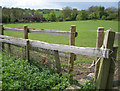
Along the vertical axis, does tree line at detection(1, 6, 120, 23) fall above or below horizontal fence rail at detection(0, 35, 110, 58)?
above

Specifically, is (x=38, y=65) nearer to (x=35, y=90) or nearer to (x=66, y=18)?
(x=35, y=90)

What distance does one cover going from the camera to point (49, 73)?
3.92 metres

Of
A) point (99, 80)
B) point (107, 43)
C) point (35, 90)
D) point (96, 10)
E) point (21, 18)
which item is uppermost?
point (96, 10)

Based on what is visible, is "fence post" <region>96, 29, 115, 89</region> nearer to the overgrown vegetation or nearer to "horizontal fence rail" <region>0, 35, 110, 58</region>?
"horizontal fence rail" <region>0, 35, 110, 58</region>

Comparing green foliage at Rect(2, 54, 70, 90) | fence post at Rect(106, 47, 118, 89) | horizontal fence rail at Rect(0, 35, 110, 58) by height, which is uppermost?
horizontal fence rail at Rect(0, 35, 110, 58)

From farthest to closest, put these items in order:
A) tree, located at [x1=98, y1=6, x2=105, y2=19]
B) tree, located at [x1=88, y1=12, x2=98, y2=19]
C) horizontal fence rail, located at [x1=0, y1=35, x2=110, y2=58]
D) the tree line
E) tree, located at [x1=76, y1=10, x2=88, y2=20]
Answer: tree, located at [x1=98, y1=6, x2=105, y2=19], tree, located at [x1=88, y1=12, x2=98, y2=19], tree, located at [x1=76, y1=10, x2=88, y2=20], the tree line, horizontal fence rail, located at [x1=0, y1=35, x2=110, y2=58]

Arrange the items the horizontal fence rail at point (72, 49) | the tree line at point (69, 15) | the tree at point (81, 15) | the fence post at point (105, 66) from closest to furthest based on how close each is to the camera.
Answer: the fence post at point (105, 66), the horizontal fence rail at point (72, 49), the tree line at point (69, 15), the tree at point (81, 15)

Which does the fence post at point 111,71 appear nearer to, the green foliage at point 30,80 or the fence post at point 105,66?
the fence post at point 105,66

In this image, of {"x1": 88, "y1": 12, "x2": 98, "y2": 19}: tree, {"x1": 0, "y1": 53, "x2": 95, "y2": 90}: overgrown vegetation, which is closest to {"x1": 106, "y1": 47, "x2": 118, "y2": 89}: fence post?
{"x1": 0, "y1": 53, "x2": 95, "y2": 90}: overgrown vegetation

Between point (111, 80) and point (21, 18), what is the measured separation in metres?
60.1

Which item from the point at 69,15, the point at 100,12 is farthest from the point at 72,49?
the point at 100,12

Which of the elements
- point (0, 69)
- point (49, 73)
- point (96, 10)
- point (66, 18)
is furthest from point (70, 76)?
point (96, 10)

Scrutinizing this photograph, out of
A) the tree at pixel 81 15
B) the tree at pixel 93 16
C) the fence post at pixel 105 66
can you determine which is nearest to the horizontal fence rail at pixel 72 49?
the fence post at pixel 105 66

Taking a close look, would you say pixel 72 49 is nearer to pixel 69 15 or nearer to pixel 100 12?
pixel 69 15
